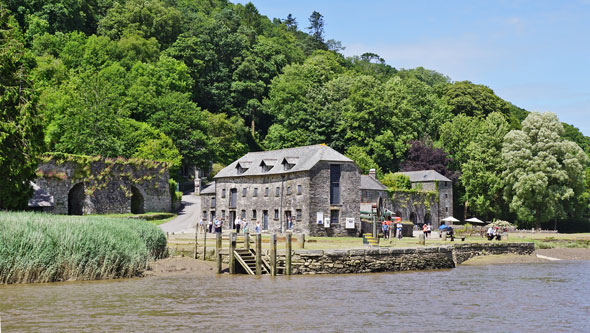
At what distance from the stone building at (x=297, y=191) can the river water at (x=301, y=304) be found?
18.1 metres

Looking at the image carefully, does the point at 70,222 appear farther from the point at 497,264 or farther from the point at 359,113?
the point at 359,113

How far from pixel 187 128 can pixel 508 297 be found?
5832 centimetres

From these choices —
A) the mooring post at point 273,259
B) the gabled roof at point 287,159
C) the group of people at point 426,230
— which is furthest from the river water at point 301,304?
the gabled roof at point 287,159

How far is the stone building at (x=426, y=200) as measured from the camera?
72.3 m

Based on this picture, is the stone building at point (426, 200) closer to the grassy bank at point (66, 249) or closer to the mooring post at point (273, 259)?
the mooring post at point (273, 259)

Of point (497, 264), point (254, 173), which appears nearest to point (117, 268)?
point (497, 264)

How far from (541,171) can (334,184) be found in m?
32.0

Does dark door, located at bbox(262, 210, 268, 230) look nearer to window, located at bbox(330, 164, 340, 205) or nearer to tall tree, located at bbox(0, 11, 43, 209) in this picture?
window, located at bbox(330, 164, 340, 205)

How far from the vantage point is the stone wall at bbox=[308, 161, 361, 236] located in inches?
2010

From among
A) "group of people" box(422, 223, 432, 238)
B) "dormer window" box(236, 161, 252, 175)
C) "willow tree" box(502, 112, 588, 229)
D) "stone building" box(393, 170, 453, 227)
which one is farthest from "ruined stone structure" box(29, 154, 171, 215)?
"willow tree" box(502, 112, 588, 229)

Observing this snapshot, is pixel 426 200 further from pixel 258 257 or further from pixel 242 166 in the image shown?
pixel 258 257

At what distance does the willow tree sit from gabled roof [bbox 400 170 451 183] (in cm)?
718

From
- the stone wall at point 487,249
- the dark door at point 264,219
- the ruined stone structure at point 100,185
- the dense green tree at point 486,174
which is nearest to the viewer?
the stone wall at point 487,249

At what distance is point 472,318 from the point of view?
72.7 ft
